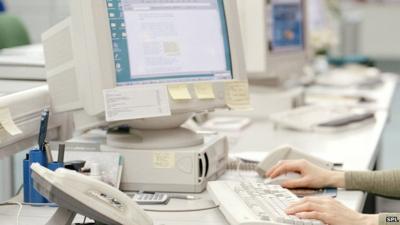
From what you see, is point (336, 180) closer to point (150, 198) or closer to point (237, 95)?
point (237, 95)

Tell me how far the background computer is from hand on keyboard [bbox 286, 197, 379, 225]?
0.35m

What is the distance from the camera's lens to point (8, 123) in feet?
5.63

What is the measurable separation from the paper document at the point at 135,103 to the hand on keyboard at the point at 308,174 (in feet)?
1.11

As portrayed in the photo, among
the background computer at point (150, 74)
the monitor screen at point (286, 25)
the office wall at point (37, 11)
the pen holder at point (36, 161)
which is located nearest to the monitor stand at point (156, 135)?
the background computer at point (150, 74)

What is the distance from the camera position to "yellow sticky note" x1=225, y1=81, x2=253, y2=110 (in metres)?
1.91

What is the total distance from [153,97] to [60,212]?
0.43m

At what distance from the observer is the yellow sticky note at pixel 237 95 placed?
1.91 m

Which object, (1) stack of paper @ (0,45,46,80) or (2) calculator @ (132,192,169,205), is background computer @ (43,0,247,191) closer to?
(2) calculator @ (132,192,169,205)

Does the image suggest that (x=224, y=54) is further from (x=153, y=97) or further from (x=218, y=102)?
(x=153, y=97)

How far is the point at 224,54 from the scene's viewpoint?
1.90 m

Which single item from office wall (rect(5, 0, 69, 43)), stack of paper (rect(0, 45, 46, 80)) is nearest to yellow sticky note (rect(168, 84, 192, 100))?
stack of paper (rect(0, 45, 46, 80))

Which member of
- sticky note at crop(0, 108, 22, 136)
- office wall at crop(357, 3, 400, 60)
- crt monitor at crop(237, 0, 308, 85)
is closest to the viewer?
sticky note at crop(0, 108, 22, 136)

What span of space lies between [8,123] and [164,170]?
389 millimetres

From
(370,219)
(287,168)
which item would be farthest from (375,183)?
(370,219)
